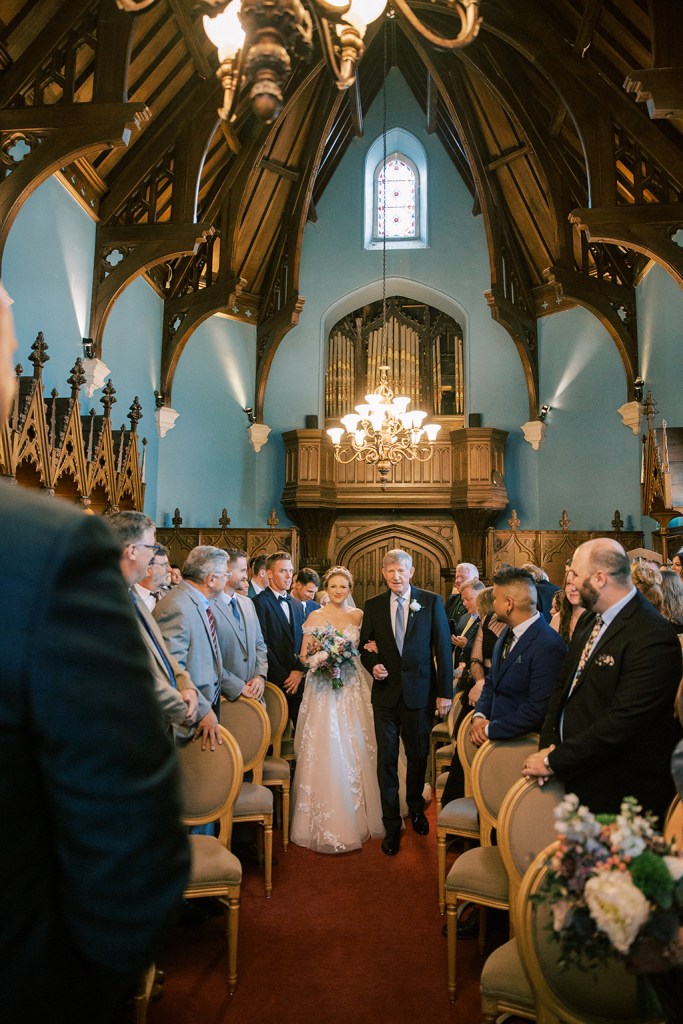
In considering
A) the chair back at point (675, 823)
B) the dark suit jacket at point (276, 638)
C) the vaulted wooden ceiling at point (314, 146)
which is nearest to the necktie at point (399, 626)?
the dark suit jacket at point (276, 638)

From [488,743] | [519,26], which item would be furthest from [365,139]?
[488,743]

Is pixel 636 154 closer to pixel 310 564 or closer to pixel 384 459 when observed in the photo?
pixel 384 459

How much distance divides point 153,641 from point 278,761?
6.73 feet

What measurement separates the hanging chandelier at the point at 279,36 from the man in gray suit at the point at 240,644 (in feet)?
8.86

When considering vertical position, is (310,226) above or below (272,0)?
above

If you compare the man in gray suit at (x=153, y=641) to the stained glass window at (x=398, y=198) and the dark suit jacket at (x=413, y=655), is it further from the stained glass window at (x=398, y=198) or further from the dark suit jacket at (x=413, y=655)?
A: the stained glass window at (x=398, y=198)

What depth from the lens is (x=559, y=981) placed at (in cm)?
204

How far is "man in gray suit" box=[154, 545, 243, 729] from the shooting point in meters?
3.72

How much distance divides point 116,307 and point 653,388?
7.75 meters

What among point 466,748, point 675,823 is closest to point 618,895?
point 675,823

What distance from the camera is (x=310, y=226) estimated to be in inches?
554

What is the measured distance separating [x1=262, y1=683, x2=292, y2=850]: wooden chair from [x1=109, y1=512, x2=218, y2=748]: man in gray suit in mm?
1507

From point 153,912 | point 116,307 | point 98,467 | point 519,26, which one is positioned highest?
point 519,26

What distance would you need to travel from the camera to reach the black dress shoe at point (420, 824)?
5.11 m
